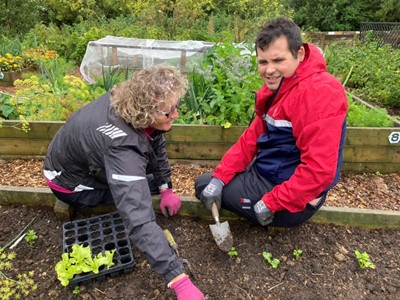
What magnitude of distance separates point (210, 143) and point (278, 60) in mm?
1384

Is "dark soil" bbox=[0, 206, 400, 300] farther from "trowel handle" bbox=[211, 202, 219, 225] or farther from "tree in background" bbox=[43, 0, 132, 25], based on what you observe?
"tree in background" bbox=[43, 0, 132, 25]

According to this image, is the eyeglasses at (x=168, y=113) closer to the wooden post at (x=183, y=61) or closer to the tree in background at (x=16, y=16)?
the wooden post at (x=183, y=61)

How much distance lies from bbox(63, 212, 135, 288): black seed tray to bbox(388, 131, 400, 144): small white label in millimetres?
2420

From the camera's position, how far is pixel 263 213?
1.89 m

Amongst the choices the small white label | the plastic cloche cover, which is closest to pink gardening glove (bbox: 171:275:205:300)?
the small white label

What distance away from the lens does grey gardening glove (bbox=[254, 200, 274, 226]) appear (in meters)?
1.88

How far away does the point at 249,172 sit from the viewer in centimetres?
221

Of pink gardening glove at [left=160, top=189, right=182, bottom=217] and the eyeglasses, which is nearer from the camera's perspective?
the eyeglasses

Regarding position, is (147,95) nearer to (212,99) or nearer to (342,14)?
(212,99)

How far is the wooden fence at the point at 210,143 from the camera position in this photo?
290 cm

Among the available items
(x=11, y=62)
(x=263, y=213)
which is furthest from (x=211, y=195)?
(x=11, y=62)

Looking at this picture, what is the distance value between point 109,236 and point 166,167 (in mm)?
585

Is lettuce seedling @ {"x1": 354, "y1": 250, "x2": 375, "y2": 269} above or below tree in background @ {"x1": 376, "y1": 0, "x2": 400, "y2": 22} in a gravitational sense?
below

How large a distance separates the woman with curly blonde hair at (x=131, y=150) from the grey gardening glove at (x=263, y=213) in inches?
23.4
